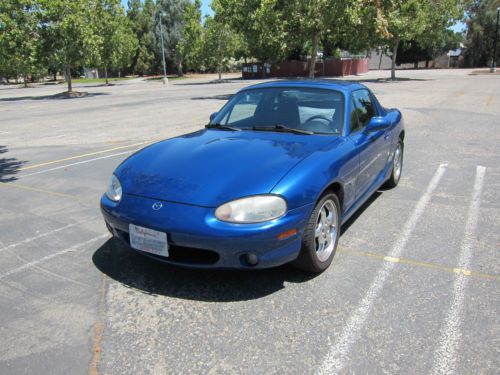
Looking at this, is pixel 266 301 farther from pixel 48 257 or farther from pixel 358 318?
pixel 48 257

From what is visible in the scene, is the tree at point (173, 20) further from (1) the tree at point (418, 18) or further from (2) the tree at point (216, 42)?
(1) the tree at point (418, 18)

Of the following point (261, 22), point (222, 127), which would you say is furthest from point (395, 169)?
point (261, 22)

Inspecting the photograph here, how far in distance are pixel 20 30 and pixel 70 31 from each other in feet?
8.58

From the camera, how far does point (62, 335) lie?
9.08 ft

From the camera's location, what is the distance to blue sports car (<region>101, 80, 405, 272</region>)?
290 centimetres

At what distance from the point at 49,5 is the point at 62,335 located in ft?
85.2

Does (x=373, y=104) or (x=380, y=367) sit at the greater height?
(x=373, y=104)

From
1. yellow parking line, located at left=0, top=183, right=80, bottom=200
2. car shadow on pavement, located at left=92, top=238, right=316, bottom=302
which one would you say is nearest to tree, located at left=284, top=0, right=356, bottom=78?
yellow parking line, located at left=0, top=183, right=80, bottom=200

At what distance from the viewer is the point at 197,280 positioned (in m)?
3.39

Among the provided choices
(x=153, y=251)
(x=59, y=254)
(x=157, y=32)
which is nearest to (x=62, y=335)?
(x=153, y=251)

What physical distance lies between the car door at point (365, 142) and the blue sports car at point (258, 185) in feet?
0.06

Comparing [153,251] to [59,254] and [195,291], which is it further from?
[59,254]

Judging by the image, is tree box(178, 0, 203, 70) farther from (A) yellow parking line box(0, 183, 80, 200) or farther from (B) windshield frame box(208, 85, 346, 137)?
(B) windshield frame box(208, 85, 346, 137)

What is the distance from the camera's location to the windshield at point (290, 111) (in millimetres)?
4113
